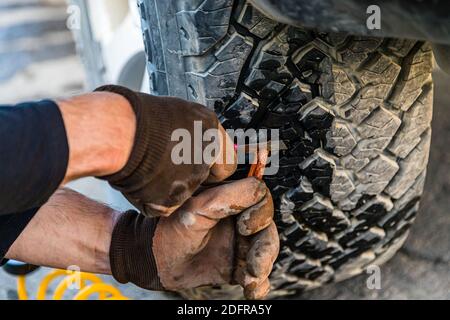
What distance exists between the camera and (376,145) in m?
1.10

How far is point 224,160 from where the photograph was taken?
0.93m

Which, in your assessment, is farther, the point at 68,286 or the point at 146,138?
the point at 68,286

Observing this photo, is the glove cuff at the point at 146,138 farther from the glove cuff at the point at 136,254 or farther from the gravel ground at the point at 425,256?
the gravel ground at the point at 425,256

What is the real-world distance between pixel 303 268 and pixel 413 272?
11.0 inches

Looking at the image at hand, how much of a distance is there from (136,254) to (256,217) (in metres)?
0.26

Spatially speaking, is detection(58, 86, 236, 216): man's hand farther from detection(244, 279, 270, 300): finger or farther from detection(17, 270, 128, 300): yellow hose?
detection(17, 270, 128, 300): yellow hose

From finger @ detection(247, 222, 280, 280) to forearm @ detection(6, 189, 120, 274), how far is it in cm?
31

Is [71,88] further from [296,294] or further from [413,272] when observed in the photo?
[413,272]

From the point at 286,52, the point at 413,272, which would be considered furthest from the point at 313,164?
the point at 413,272

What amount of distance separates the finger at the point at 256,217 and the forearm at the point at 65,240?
295 mm

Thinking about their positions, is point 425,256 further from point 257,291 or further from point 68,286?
point 68,286

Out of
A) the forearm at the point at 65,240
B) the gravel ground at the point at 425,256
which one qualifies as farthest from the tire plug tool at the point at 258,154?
the gravel ground at the point at 425,256

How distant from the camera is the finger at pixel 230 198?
996 millimetres

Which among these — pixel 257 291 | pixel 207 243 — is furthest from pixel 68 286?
pixel 257 291
